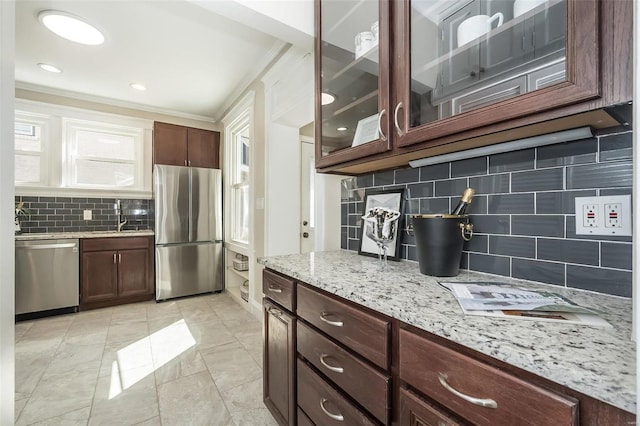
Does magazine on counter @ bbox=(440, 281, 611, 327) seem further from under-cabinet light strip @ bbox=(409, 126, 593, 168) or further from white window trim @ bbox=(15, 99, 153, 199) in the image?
white window trim @ bbox=(15, 99, 153, 199)

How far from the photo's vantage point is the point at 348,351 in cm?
92

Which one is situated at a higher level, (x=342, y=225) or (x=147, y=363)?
(x=342, y=225)

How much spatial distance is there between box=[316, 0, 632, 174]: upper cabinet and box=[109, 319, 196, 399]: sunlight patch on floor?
1.94 metres

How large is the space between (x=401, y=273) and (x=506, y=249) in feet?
1.33

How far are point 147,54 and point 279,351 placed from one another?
9.46 ft

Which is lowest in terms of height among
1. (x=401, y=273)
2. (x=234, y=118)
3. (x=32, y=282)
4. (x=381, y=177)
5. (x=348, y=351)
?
(x=32, y=282)

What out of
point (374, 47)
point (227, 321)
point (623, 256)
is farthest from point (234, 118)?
point (623, 256)

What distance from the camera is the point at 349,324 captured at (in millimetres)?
897

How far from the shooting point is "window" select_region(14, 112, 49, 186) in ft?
10.5

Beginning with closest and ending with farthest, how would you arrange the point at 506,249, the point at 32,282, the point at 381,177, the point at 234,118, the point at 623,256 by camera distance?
the point at 623,256
the point at 506,249
the point at 381,177
the point at 32,282
the point at 234,118

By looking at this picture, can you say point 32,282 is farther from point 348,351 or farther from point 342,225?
point 348,351

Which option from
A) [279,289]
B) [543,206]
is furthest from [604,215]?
[279,289]

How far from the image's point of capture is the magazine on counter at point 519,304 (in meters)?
0.64

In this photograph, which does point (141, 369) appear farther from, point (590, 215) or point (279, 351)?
point (590, 215)
